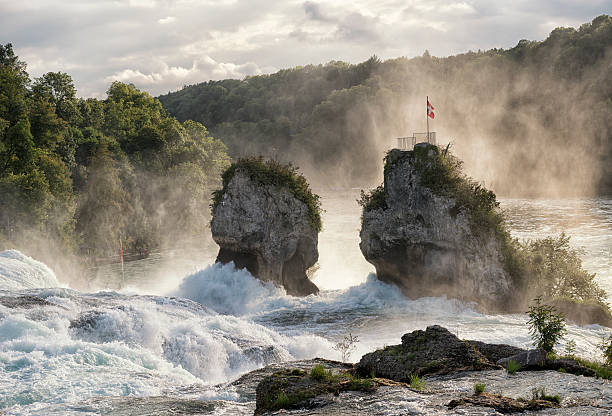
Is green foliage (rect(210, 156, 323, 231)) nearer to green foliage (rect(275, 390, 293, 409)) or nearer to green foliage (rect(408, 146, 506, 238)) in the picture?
green foliage (rect(408, 146, 506, 238))

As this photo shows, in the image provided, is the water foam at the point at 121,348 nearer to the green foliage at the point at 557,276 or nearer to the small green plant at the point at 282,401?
the small green plant at the point at 282,401

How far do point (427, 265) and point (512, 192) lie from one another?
199ft

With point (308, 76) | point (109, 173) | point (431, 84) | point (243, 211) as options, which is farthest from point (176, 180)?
point (308, 76)

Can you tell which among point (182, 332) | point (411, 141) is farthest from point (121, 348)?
point (411, 141)

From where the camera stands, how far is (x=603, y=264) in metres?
41.4

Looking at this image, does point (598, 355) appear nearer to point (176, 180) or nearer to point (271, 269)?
point (271, 269)

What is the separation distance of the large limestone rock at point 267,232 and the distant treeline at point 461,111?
42.6m

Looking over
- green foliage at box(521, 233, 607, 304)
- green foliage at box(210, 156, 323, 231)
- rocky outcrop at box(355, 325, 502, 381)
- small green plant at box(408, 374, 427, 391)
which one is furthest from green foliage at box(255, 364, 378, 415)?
green foliage at box(210, 156, 323, 231)

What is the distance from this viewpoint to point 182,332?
2047 cm

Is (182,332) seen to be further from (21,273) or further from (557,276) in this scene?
(557,276)

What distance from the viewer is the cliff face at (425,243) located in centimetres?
2948

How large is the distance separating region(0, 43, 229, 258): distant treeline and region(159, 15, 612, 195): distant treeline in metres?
35.0

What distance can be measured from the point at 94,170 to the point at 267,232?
3388 centimetres

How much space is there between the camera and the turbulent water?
1450 centimetres
